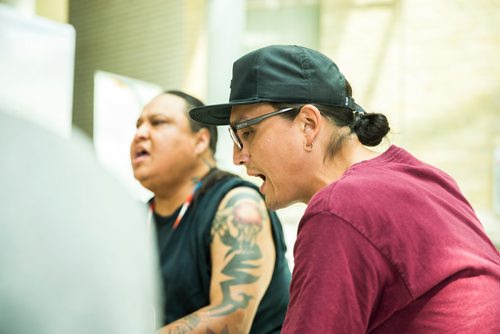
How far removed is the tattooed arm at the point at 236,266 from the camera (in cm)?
179

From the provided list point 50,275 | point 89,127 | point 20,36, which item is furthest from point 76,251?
point 89,127

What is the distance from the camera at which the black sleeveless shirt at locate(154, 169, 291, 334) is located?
1944 mm

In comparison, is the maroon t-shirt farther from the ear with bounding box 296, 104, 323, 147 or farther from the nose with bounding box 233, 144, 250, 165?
the nose with bounding box 233, 144, 250, 165

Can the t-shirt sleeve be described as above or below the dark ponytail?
below

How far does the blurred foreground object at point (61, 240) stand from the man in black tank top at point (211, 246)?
1.33 metres

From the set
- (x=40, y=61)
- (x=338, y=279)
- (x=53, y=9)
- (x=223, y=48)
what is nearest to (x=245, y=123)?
(x=338, y=279)

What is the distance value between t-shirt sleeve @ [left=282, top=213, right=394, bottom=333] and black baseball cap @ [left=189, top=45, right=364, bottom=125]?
1.30 ft

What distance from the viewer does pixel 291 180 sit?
4.36 feet

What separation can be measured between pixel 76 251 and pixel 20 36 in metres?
2.20

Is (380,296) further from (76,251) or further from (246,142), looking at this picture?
(76,251)

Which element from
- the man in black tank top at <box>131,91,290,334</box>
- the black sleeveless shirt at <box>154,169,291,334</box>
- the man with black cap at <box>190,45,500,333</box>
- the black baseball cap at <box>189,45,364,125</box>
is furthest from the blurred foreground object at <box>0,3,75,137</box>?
the man with black cap at <box>190,45,500,333</box>

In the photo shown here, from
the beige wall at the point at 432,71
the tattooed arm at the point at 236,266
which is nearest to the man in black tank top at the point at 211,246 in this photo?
the tattooed arm at the point at 236,266

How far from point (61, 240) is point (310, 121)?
0.92 metres

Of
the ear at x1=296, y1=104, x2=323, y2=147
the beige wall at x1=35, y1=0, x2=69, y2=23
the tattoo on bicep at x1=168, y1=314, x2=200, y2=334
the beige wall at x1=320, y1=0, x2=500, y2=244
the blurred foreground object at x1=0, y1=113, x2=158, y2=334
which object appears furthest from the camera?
the beige wall at x1=320, y1=0, x2=500, y2=244
